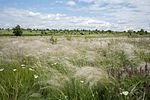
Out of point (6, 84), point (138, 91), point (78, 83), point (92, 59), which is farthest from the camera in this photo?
point (92, 59)

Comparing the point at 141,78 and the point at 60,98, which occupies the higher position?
the point at 141,78

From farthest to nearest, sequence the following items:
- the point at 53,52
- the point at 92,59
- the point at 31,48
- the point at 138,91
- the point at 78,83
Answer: the point at 31,48 < the point at 53,52 < the point at 92,59 < the point at 78,83 < the point at 138,91

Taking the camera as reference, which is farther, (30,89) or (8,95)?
(30,89)

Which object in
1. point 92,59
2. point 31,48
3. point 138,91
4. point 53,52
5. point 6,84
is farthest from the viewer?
point 31,48

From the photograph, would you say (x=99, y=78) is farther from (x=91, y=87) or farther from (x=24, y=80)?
(x=24, y=80)

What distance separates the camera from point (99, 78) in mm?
3885

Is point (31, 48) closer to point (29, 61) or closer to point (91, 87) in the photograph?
point (29, 61)

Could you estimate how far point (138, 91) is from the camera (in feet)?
11.8

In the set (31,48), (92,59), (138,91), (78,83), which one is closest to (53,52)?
(31,48)

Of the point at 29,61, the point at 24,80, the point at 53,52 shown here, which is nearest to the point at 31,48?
the point at 53,52

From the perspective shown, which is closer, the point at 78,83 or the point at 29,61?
the point at 78,83

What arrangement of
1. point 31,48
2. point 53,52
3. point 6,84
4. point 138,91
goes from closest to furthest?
point 138,91, point 6,84, point 53,52, point 31,48

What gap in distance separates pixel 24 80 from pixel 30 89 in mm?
318

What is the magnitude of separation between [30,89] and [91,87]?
3.11 feet
